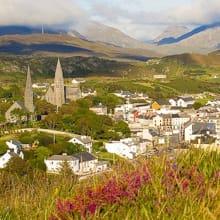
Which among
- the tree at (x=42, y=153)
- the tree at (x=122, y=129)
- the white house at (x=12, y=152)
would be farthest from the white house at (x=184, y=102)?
the tree at (x=42, y=153)

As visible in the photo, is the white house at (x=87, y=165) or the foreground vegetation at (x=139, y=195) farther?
the white house at (x=87, y=165)

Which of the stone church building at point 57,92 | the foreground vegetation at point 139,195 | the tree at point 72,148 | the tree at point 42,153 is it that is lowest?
the tree at point 72,148

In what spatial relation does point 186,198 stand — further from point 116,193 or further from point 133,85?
point 133,85

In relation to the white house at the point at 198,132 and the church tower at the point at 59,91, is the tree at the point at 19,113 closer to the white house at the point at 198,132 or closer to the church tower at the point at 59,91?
the church tower at the point at 59,91

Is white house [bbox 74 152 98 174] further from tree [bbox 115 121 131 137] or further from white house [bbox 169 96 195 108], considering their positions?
white house [bbox 169 96 195 108]

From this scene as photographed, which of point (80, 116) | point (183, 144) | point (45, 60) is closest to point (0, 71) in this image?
point (45, 60)

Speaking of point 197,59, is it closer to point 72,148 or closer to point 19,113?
point 19,113
